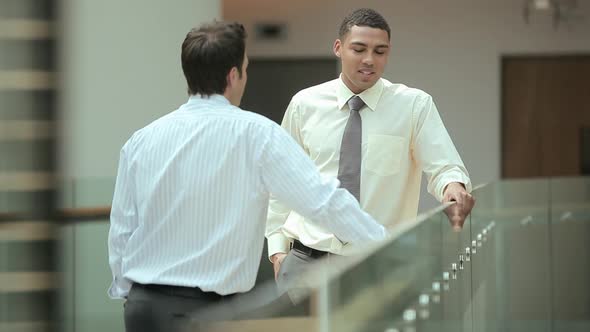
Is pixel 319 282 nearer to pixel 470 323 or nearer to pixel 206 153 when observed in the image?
pixel 206 153

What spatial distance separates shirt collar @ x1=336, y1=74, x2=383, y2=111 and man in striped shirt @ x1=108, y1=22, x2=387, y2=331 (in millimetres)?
1252

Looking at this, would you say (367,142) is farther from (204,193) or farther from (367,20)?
(204,193)

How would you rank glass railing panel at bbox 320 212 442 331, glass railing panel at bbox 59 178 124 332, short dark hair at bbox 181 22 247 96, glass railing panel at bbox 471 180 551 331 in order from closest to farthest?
glass railing panel at bbox 320 212 442 331 → short dark hair at bbox 181 22 247 96 → glass railing panel at bbox 59 178 124 332 → glass railing panel at bbox 471 180 551 331

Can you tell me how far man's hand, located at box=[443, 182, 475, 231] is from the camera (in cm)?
348

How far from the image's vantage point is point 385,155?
12.6 ft

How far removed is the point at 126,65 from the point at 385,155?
289cm

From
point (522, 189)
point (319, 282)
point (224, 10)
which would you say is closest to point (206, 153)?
point (319, 282)

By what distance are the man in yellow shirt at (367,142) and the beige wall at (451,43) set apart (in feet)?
19.9

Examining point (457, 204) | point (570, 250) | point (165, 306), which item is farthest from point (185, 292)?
point (570, 250)

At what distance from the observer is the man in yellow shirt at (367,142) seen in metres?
3.79

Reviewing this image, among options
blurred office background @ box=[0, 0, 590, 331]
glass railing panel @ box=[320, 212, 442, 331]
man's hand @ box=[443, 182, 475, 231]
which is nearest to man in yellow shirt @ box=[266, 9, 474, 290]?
man's hand @ box=[443, 182, 475, 231]

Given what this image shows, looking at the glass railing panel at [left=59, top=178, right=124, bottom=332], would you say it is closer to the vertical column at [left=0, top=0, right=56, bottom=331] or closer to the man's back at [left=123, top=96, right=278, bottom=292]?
the man's back at [left=123, top=96, right=278, bottom=292]

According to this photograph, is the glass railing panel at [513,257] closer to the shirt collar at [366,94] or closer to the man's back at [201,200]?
the shirt collar at [366,94]

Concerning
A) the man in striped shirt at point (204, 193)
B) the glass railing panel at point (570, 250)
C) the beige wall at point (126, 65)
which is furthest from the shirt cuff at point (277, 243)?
the glass railing panel at point (570, 250)
